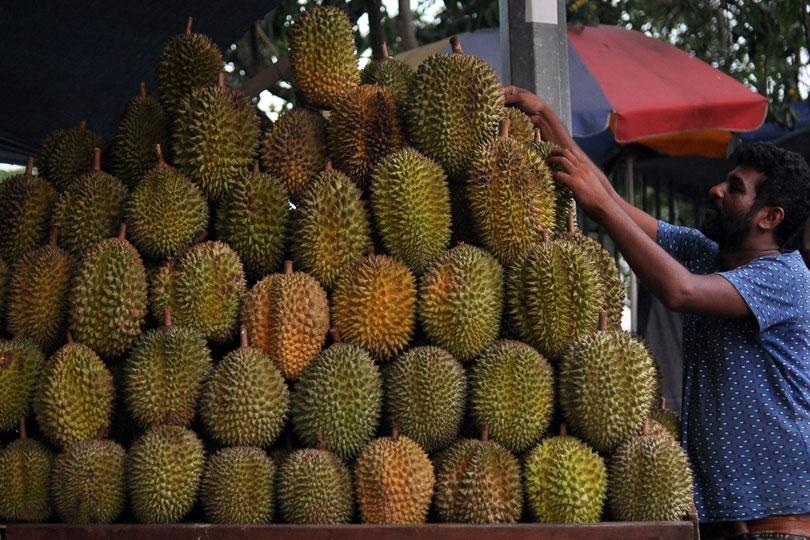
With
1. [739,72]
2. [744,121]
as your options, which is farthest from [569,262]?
[739,72]

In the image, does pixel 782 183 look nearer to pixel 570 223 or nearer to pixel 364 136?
pixel 570 223

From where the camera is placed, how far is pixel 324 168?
2385 millimetres

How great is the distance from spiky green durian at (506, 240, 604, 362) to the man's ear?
0.57m

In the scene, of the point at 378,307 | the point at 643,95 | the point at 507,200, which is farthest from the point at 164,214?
the point at 643,95

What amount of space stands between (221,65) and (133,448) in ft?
3.49

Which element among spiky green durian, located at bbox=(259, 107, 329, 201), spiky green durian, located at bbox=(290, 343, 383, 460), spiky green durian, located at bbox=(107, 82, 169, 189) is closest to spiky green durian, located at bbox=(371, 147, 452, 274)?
spiky green durian, located at bbox=(259, 107, 329, 201)

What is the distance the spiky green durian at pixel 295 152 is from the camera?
7.79 feet

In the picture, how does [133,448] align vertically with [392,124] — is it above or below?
below

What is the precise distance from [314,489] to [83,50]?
2.82 m

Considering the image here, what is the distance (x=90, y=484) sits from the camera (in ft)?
6.88

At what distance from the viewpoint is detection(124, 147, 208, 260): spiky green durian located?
2314 millimetres

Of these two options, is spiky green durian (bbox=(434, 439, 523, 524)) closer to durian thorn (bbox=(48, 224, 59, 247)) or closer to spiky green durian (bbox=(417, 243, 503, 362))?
spiky green durian (bbox=(417, 243, 503, 362))

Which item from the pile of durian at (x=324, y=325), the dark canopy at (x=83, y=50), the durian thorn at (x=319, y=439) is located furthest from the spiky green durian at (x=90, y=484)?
the dark canopy at (x=83, y=50)

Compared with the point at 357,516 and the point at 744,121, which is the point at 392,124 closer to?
the point at 357,516
